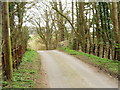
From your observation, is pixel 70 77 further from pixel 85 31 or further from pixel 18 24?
pixel 85 31

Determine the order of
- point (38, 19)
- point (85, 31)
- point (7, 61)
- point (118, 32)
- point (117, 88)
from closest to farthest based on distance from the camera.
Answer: point (117, 88), point (7, 61), point (118, 32), point (85, 31), point (38, 19)

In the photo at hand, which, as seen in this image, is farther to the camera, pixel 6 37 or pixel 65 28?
pixel 65 28

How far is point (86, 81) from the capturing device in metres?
6.87

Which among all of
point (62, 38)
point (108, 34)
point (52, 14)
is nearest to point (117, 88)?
point (108, 34)

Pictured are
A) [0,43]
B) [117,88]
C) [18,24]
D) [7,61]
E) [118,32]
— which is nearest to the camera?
[117,88]

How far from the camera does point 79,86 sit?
6207 millimetres

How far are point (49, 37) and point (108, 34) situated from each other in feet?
66.9

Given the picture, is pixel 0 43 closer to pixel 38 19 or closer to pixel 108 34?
pixel 108 34

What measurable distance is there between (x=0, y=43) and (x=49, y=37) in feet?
90.1

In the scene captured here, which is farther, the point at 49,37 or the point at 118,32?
the point at 49,37

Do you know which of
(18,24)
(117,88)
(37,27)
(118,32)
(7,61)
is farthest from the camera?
(37,27)

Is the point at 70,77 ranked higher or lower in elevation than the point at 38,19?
lower

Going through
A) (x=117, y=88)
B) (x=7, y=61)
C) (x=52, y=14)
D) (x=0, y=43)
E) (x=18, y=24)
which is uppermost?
(x=52, y=14)

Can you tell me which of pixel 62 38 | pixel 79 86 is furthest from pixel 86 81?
pixel 62 38
